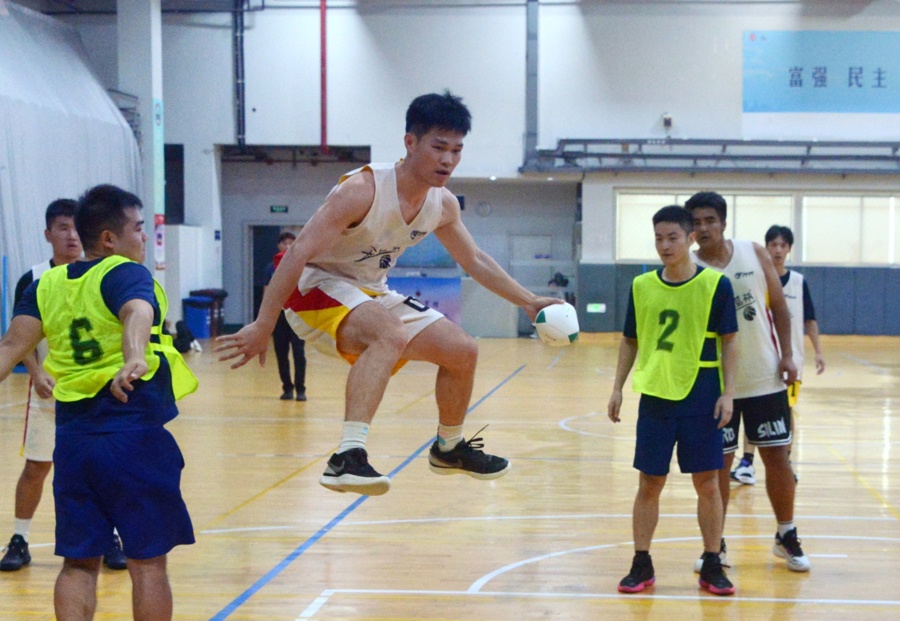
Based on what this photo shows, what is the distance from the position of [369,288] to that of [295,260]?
561 mm

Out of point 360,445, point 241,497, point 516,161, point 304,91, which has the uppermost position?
point 304,91

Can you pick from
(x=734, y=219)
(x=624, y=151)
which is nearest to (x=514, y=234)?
(x=624, y=151)

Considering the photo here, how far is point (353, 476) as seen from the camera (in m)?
4.06

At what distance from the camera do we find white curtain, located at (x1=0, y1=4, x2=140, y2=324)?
15945mm

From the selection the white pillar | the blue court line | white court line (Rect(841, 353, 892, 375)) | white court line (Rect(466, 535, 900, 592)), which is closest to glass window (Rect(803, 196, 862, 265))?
white court line (Rect(841, 353, 892, 375))

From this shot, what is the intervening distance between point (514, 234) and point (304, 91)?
5889 mm

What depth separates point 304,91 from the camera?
2320cm

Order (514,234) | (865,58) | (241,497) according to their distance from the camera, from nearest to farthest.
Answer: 1. (241,497)
2. (865,58)
3. (514,234)

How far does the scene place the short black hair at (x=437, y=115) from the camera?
425cm

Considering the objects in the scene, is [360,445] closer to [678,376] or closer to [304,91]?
[678,376]

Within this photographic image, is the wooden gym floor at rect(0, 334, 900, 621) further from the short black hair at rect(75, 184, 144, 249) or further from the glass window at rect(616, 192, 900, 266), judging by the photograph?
the glass window at rect(616, 192, 900, 266)

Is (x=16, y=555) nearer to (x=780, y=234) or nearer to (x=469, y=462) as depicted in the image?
(x=469, y=462)

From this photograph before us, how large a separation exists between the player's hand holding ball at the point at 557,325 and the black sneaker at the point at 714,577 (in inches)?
56.1

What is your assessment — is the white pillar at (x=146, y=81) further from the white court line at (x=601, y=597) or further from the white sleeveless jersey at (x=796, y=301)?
the white court line at (x=601, y=597)
